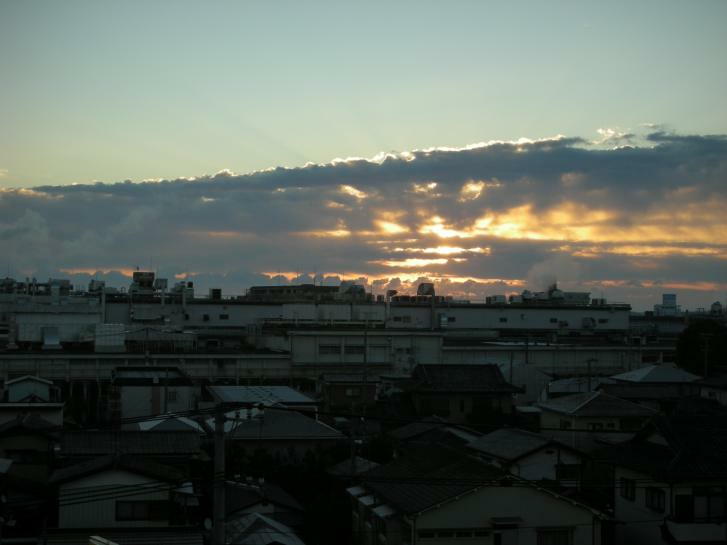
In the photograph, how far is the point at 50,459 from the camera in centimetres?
1769

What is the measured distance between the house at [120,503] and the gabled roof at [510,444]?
7.00m

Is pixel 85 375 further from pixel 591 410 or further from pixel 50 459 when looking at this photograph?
pixel 591 410

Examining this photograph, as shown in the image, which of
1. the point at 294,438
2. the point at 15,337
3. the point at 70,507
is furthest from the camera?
the point at 15,337

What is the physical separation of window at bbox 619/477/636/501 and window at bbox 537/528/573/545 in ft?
7.06

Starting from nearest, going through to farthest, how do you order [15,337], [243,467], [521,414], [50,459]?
[50,459] → [243,467] → [521,414] → [15,337]

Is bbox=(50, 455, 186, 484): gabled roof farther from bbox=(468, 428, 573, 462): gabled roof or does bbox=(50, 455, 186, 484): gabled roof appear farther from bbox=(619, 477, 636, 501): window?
bbox=(619, 477, 636, 501): window

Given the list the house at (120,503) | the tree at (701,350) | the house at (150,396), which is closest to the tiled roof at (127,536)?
the house at (120,503)

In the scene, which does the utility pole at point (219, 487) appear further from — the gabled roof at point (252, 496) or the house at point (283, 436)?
the house at point (283, 436)

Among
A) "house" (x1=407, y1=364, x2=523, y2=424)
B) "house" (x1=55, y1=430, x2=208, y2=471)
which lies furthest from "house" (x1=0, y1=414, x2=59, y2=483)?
"house" (x1=407, y1=364, x2=523, y2=424)

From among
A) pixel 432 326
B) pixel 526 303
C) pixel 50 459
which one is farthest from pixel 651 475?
pixel 526 303

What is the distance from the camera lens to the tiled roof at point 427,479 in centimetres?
1447

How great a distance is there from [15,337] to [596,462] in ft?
99.3

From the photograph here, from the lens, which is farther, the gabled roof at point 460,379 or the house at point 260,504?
the gabled roof at point 460,379

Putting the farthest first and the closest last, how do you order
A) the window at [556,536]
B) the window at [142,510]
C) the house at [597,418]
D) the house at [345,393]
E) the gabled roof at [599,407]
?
1. the house at [345,393]
2. the gabled roof at [599,407]
3. the house at [597,418]
4. the window at [556,536]
5. the window at [142,510]
